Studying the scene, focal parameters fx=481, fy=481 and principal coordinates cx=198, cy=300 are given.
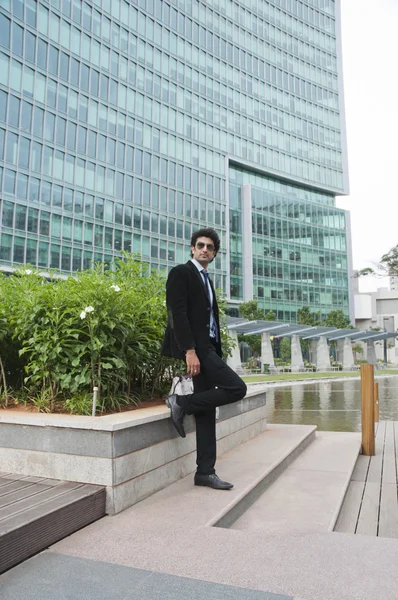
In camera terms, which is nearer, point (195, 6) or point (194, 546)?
point (194, 546)

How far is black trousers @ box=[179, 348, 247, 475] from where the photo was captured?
401cm

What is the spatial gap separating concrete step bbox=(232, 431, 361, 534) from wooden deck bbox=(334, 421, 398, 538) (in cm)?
15

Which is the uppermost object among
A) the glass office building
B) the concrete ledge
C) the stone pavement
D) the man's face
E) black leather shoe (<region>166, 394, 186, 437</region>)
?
the glass office building

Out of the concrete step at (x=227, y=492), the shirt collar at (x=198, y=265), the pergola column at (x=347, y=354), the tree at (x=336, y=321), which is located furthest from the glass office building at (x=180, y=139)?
the shirt collar at (x=198, y=265)

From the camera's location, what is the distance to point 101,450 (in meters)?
3.50

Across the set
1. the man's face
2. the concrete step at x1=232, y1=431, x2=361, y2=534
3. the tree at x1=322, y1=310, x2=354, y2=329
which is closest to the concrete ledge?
the concrete step at x1=232, y1=431, x2=361, y2=534

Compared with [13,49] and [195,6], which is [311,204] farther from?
[13,49]

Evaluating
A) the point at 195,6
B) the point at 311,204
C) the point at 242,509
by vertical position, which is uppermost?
the point at 195,6

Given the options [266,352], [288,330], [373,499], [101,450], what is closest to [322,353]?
[288,330]

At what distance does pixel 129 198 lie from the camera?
5025 cm

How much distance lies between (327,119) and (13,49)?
53194 mm

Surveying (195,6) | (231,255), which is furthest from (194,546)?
(195,6)

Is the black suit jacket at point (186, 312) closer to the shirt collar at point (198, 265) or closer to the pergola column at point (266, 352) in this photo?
the shirt collar at point (198, 265)

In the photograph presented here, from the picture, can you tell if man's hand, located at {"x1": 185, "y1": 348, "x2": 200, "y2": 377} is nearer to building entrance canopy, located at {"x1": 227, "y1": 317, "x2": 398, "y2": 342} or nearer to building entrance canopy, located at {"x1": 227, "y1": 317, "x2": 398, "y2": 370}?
building entrance canopy, located at {"x1": 227, "y1": 317, "x2": 398, "y2": 370}
